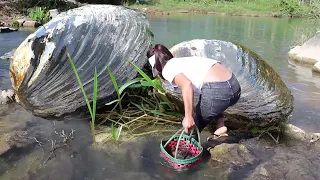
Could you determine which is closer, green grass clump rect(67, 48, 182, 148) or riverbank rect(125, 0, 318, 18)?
green grass clump rect(67, 48, 182, 148)

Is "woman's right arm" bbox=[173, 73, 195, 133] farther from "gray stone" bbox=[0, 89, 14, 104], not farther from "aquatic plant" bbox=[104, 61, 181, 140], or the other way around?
"gray stone" bbox=[0, 89, 14, 104]

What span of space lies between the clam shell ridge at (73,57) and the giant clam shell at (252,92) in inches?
26.9

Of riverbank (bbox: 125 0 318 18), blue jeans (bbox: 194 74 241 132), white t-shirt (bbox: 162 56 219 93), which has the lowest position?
riverbank (bbox: 125 0 318 18)

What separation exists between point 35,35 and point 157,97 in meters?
1.57

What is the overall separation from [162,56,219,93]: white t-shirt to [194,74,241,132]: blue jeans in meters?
0.09

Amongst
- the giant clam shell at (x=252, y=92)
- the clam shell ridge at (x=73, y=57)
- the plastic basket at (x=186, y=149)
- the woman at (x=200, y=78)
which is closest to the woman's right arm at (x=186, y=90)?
the woman at (x=200, y=78)

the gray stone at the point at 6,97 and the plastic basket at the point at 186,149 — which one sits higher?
the plastic basket at the point at 186,149

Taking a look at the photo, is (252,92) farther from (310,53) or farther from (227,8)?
(227,8)

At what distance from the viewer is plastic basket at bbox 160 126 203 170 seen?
297 centimetres

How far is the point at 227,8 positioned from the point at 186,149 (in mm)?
32762

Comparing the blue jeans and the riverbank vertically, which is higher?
the blue jeans

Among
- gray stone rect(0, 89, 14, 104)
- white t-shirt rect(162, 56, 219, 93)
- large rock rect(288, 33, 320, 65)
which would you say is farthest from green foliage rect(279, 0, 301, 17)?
white t-shirt rect(162, 56, 219, 93)

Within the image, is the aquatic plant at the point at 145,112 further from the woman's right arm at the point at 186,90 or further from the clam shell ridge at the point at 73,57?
the woman's right arm at the point at 186,90

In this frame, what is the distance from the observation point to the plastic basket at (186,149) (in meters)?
2.97
